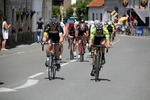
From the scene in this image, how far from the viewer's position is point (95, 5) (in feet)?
354

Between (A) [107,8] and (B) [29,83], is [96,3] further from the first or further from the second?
(B) [29,83]

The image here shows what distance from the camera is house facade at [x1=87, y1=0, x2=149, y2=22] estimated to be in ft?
286

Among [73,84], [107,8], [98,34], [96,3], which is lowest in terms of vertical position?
[73,84]

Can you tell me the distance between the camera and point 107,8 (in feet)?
327

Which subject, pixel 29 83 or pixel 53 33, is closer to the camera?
pixel 29 83

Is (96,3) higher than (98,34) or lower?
higher

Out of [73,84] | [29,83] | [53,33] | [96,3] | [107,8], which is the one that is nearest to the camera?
[73,84]

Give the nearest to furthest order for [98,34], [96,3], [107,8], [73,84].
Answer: [73,84] → [98,34] → [107,8] → [96,3]

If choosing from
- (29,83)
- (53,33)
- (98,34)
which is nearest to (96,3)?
(53,33)

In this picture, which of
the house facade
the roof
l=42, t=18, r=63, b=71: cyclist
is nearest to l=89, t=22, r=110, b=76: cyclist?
l=42, t=18, r=63, b=71: cyclist

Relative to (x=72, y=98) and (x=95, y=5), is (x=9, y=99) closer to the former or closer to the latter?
(x=72, y=98)

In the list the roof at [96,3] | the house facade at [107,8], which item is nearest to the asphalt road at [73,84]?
the house facade at [107,8]

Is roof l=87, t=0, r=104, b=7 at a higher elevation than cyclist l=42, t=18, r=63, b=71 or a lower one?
higher

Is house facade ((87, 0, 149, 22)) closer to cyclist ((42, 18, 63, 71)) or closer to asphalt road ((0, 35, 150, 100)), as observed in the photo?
asphalt road ((0, 35, 150, 100))
